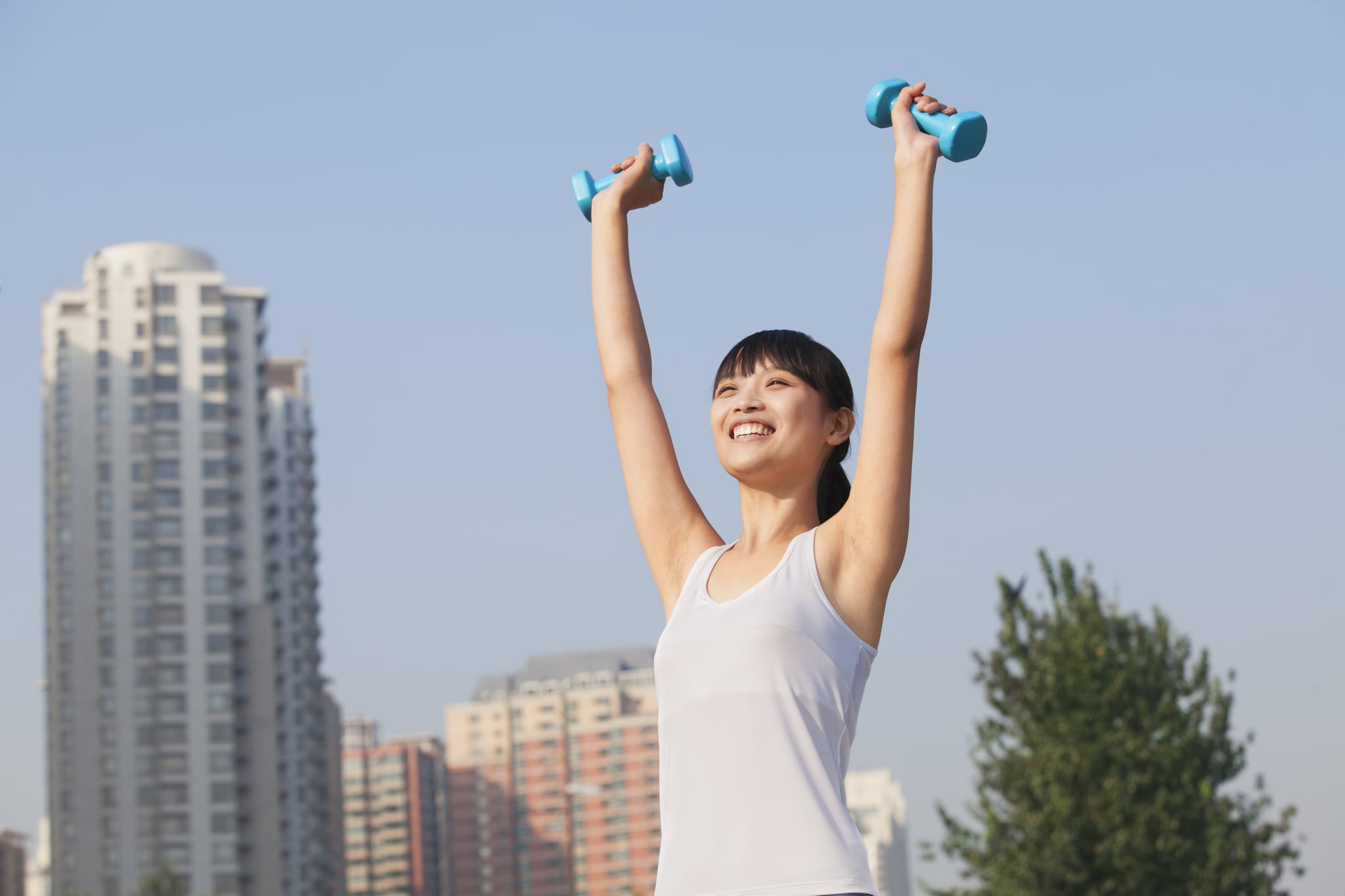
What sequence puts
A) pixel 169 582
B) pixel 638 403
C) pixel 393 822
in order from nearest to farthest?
pixel 638 403 < pixel 169 582 < pixel 393 822

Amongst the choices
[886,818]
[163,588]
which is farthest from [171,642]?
[886,818]

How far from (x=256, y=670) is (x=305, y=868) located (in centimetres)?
1124

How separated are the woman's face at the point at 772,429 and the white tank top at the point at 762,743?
0.26 meters

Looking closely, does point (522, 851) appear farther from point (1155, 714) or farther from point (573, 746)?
point (1155, 714)

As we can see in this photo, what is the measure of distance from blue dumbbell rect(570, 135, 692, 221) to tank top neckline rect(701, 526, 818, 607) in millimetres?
797

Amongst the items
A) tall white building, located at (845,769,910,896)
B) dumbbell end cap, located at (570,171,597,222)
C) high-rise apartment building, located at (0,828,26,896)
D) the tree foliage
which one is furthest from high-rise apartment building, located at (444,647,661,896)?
dumbbell end cap, located at (570,171,597,222)

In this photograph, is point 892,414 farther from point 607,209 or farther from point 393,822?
point 393,822

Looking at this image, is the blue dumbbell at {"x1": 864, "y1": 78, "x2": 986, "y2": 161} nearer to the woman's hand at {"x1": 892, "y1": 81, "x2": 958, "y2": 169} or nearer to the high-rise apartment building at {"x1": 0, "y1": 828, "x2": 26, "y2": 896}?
the woman's hand at {"x1": 892, "y1": 81, "x2": 958, "y2": 169}

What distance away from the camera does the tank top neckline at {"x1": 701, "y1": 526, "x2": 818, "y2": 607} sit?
2717mm

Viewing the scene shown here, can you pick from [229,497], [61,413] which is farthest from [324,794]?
[61,413]

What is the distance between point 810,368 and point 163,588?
244ft

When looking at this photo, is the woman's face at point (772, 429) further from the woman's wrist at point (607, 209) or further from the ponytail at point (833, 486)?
the woman's wrist at point (607, 209)

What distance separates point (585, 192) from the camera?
3.42m

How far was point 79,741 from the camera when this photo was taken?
71.0m
